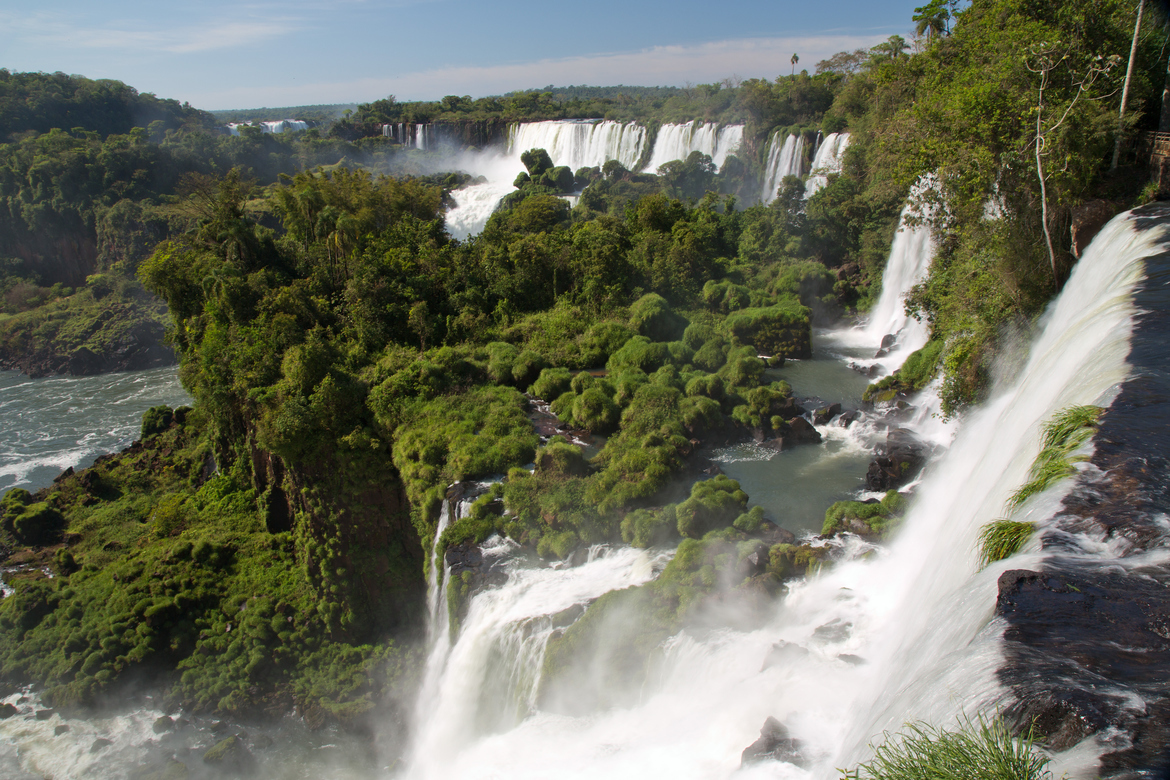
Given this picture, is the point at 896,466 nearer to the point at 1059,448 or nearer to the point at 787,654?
the point at 787,654

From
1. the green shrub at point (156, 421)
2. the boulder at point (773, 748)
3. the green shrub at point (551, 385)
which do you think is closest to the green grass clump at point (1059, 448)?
the boulder at point (773, 748)

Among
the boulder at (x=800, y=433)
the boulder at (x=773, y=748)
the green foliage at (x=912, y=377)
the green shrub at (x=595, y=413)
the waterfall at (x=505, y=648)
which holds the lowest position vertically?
the waterfall at (x=505, y=648)

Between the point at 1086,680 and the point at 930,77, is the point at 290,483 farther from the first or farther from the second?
the point at 930,77

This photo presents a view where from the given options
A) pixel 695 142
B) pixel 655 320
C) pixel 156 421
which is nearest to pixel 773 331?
pixel 655 320

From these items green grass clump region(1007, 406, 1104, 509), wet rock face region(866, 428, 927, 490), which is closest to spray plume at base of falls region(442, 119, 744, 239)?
wet rock face region(866, 428, 927, 490)

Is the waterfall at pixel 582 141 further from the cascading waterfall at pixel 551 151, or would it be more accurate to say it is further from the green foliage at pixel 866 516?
the green foliage at pixel 866 516

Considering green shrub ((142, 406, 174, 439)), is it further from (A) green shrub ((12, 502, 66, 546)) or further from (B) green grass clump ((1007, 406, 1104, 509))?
(B) green grass clump ((1007, 406, 1104, 509))
